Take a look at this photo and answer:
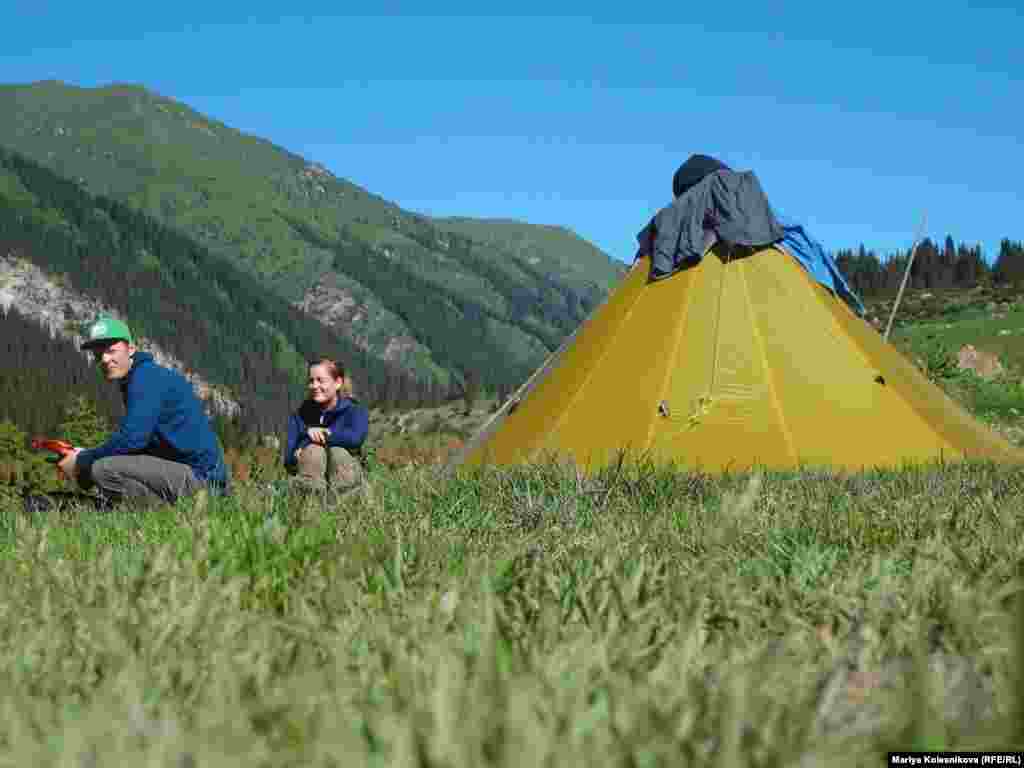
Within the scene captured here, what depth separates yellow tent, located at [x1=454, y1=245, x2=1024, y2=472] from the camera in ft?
30.9

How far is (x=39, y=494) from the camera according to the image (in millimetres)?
8438

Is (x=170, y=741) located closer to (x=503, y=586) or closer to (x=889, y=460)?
(x=503, y=586)

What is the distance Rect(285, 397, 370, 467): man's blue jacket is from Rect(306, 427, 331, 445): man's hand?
1.5 inches

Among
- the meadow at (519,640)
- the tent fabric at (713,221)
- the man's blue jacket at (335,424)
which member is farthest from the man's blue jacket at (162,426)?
the tent fabric at (713,221)

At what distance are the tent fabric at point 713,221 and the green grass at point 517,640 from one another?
19.9 ft

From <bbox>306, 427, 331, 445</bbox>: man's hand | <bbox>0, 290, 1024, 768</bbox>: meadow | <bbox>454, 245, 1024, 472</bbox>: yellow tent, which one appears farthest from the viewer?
<bbox>454, 245, 1024, 472</bbox>: yellow tent

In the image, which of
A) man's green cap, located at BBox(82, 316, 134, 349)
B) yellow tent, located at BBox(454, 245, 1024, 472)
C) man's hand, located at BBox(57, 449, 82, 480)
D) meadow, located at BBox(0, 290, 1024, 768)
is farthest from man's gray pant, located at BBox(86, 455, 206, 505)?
meadow, located at BBox(0, 290, 1024, 768)

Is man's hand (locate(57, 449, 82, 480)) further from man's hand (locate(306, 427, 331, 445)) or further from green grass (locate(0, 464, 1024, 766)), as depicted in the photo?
green grass (locate(0, 464, 1024, 766))

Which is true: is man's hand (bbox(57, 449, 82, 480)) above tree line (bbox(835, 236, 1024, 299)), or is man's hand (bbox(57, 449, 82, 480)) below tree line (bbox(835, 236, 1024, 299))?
below

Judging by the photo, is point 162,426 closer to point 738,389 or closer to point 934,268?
point 738,389

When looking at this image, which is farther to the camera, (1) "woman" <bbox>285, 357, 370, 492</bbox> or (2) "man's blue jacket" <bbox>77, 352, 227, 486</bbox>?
(1) "woman" <bbox>285, 357, 370, 492</bbox>

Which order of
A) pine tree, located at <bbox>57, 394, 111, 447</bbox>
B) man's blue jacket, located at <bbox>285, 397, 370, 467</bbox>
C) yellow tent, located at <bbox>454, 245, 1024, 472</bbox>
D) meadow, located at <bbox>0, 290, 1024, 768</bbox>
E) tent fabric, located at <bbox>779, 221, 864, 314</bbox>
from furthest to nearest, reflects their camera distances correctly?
1. pine tree, located at <bbox>57, 394, 111, 447</bbox>
2. tent fabric, located at <bbox>779, 221, 864, 314</bbox>
3. yellow tent, located at <bbox>454, 245, 1024, 472</bbox>
4. man's blue jacket, located at <bbox>285, 397, 370, 467</bbox>
5. meadow, located at <bbox>0, 290, 1024, 768</bbox>

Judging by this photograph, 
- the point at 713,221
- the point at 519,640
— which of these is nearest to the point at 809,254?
the point at 713,221

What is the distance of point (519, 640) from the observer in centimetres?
235
